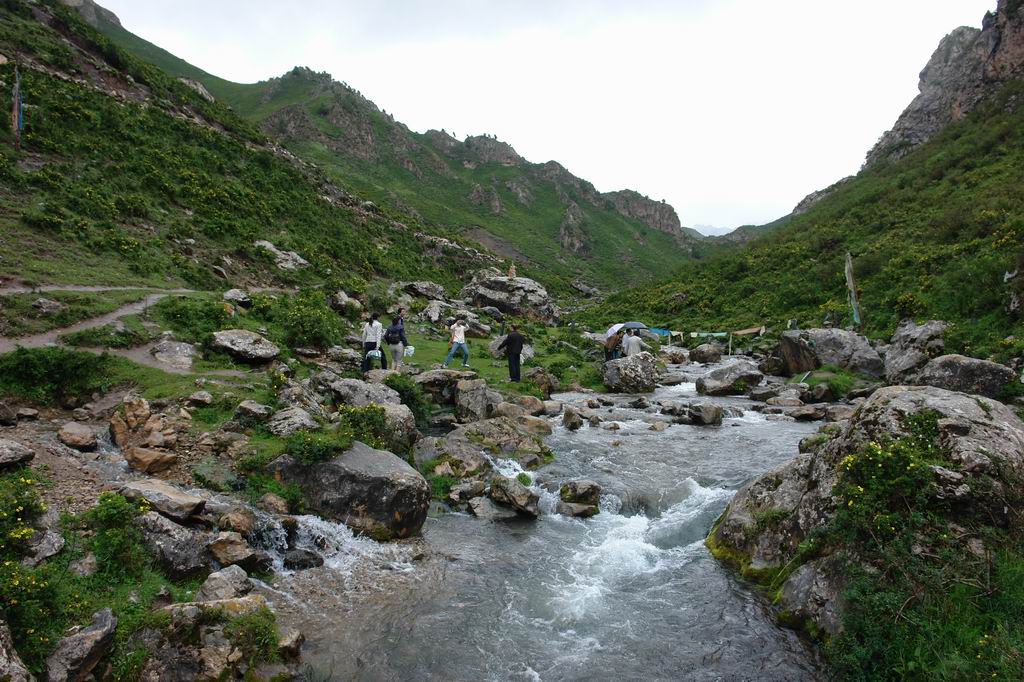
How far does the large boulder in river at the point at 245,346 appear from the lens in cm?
1708

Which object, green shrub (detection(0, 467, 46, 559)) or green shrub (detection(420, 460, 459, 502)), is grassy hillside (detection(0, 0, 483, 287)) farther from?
green shrub (detection(420, 460, 459, 502))

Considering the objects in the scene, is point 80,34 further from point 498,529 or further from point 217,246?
point 498,529

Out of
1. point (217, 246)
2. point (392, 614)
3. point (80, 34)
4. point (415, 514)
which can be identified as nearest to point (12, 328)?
point (415, 514)

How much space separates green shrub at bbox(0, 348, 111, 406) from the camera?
466 inches

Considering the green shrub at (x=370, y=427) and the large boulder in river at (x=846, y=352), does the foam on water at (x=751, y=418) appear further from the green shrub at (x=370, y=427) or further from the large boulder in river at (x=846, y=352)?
the green shrub at (x=370, y=427)

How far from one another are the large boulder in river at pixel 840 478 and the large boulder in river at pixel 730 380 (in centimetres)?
1543

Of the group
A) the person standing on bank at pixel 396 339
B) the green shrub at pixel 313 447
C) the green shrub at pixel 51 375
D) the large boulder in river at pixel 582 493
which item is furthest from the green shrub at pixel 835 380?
the green shrub at pixel 51 375

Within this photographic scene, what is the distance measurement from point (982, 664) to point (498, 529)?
8958 mm

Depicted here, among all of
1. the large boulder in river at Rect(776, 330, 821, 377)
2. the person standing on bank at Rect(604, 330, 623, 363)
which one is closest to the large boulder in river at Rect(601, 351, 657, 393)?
the person standing on bank at Rect(604, 330, 623, 363)

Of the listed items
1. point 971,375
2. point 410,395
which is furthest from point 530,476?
point 971,375

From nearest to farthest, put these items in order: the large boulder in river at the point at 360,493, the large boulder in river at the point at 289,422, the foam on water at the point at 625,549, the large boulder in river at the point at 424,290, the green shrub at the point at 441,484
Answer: the foam on water at the point at 625,549, the large boulder in river at the point at 360,493, the large boulder in river at the point at 289,422, the green shrub at the point at 441,484, the large boulder in river at the point at 424,290

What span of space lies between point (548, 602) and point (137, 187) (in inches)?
1251

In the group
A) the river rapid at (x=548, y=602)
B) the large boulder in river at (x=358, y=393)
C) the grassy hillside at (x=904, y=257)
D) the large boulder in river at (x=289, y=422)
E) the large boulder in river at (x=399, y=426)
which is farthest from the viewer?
the grassy hillside at (x=904, y=257)

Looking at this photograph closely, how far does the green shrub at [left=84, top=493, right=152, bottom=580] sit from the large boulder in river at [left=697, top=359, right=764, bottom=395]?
24406 mm
